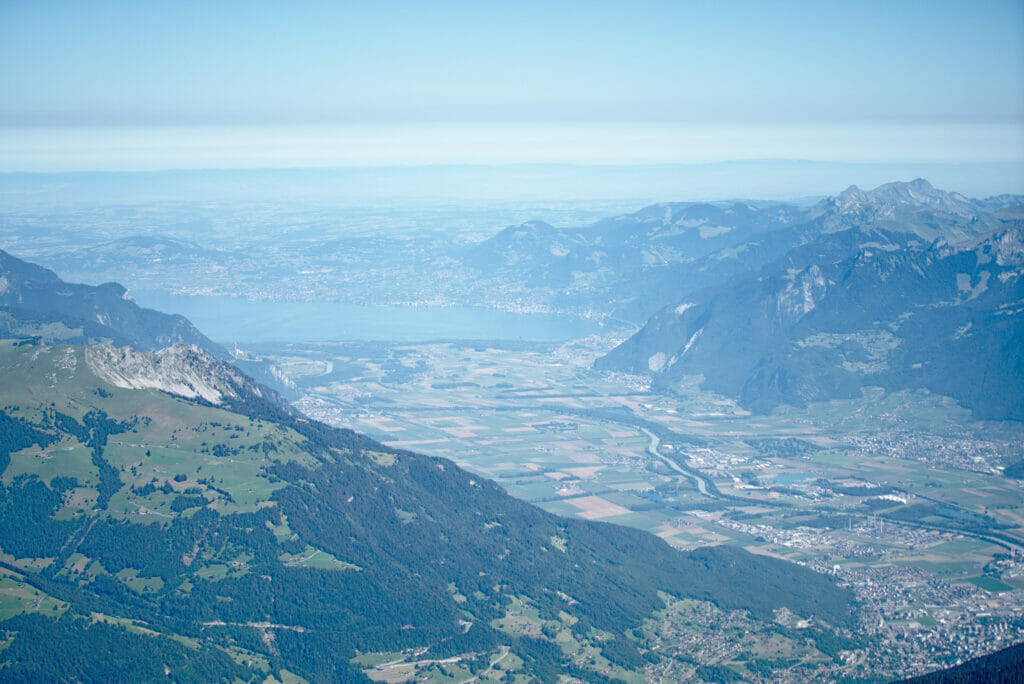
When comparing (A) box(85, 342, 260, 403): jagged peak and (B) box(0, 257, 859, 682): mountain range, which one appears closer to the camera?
(B) box(0, 257, 859, 682): mountain range

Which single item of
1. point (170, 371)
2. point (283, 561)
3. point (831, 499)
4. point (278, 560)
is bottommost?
point (831, 499)

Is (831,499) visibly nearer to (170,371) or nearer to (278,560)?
(278,560)

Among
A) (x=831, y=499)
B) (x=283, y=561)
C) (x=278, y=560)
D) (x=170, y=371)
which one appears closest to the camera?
(x=278, y=560)

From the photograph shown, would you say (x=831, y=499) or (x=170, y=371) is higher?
(x=170, y=371)

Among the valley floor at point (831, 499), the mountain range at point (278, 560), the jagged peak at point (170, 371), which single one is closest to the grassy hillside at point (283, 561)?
the mountain range at point (278, 560)

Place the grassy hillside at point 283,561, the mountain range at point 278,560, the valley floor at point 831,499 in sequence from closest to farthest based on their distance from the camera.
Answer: the mountain range at point 278,560 → the grassy hillside at point 283,561 → the valley floor at point 831,499

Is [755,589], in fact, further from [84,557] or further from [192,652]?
[84,557]

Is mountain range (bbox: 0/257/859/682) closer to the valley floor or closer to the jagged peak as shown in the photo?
the jagged peak

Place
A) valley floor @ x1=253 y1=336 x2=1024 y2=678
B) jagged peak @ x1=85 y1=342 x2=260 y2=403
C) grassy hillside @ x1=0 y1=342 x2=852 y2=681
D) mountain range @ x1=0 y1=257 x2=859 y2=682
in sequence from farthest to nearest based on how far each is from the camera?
jagged peak @ x1=85 y1=342 x2=260 y2=403, valley floor @ x1=253 y1=336 x2=1024 y2=678, grassy hillside @ x1=0 y1=342 x2=852 y2=681, mountain range @ x1=0 y1=257 x2=859 y2=682

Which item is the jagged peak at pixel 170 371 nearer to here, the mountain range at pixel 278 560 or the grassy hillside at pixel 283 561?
the mountain range at pixel 278 560

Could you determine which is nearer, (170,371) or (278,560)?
(278,560)

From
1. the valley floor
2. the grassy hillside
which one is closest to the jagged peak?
the grassy hillside

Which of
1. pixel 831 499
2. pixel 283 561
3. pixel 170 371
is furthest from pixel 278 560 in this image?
pixel 831 499
